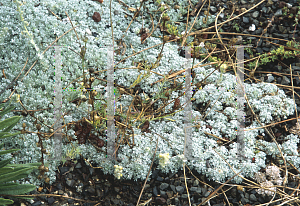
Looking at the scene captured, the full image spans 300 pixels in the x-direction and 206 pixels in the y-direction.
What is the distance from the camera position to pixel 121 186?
2.66 meters

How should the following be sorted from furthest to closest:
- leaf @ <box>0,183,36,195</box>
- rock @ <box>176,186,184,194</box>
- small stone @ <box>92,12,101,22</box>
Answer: small stone @ <box>92,12,101,22</box>, rock @ <box>176,186,184,194</box>, leaf @ <box>0,183,36,195</box>

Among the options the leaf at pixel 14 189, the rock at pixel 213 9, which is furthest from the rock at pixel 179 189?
the rock at pixel 213 9

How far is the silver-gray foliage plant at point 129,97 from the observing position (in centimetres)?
274

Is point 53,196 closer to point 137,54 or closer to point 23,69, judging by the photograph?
point 23,69

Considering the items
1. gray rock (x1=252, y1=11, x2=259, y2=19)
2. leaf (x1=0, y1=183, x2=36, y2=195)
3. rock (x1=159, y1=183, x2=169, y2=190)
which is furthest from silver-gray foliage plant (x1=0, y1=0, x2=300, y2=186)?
gray rock (x1=252, y1=11, x2=259, y2=19)

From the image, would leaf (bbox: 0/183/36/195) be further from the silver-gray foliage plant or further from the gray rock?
the gray rock

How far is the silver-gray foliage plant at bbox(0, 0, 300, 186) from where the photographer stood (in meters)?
2.74

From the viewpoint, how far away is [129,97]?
3.09 metres


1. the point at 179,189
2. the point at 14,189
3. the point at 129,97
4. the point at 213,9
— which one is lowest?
the point at 179,189

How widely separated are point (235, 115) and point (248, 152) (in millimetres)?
441

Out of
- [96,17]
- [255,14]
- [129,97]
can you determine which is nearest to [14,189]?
[129,97]

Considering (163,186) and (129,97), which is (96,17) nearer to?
(129,97)

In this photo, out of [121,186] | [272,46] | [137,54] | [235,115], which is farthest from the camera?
[272,46]

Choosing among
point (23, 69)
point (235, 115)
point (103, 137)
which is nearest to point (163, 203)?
point (103, 137)
